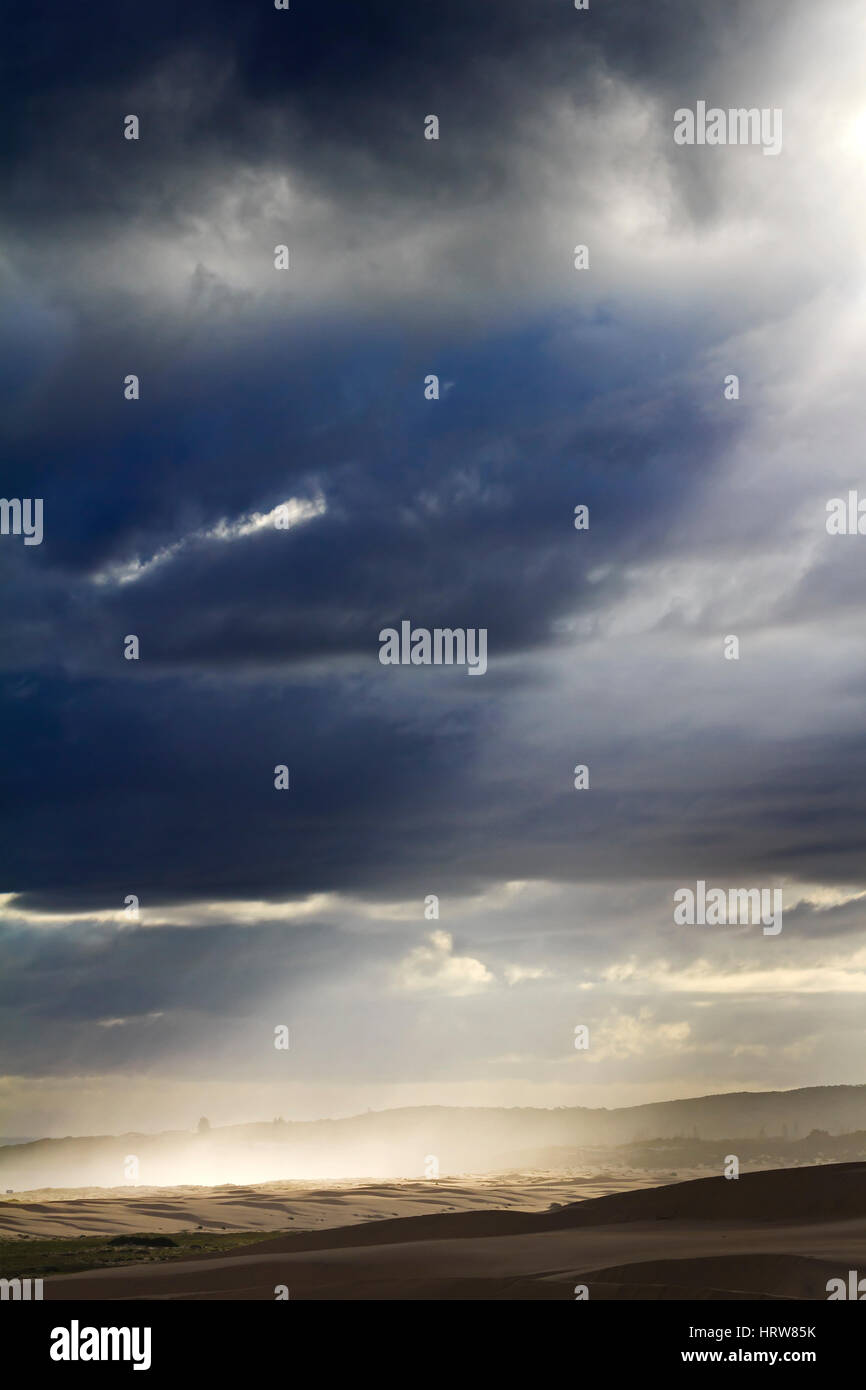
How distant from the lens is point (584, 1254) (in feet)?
104

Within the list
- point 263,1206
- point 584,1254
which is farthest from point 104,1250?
point 263,1206

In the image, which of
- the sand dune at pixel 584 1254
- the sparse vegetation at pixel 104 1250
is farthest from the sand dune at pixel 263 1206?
the sand dune at pixel 584 1254

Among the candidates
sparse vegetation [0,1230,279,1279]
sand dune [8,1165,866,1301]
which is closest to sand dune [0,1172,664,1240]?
sparse vegetation [0,1230,279,1279]

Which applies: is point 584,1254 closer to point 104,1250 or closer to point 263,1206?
point 104,1250

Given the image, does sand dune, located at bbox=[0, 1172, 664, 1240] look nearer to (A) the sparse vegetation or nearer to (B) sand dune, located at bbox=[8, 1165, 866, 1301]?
(A) the sparse vegetation

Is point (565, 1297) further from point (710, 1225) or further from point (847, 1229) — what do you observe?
point (710, 1225)

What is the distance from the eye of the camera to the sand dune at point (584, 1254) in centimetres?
2609

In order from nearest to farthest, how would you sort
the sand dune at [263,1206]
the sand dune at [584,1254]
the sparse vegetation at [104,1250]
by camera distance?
1. the sand dune at [584,1254]
2. the sparse vegetation at [104,1250]
3. the sand dune at [263,1206]

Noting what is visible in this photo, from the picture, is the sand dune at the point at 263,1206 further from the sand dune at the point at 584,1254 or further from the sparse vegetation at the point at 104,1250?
the sand dune at the point at 584,1254

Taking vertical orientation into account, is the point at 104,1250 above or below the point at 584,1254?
below

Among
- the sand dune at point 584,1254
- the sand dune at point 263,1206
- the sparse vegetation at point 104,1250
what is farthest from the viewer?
the sand dune at point 263,1206

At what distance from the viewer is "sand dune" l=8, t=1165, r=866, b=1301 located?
26094 mm
